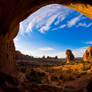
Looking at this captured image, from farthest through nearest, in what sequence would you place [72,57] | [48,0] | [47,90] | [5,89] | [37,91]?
[72,57]
[48,0]
[47,90]
[37,91]
[5,89]

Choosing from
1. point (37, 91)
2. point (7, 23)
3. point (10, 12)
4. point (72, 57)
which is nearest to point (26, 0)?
point (10, 12)

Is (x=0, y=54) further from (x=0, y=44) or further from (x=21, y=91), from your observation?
(x=21, y=91)

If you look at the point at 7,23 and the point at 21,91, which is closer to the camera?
the point at 21,91

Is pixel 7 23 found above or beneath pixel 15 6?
beneath

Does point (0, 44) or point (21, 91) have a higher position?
point (0, 44)

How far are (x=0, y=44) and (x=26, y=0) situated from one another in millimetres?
3429

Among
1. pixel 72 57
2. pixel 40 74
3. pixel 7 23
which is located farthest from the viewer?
pixel 72 57

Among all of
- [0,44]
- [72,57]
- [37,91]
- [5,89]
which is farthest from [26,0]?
[72,57]

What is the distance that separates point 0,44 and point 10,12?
2349 millimetres

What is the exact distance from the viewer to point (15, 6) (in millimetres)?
5406

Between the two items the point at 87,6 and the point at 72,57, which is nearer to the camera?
the point at 87,6

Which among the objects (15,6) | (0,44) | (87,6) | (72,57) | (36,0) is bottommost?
(72,57)

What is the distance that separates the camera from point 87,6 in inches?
268

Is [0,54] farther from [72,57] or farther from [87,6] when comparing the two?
[72,57]
